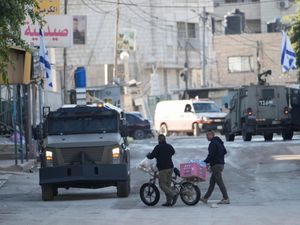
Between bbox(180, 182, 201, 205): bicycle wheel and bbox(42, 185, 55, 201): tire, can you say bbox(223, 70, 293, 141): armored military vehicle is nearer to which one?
bbox(42, 185, 55, 201): tire

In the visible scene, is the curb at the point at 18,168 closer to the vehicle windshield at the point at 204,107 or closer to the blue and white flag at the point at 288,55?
the blue and white flag at the point at 288,55

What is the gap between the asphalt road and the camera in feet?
55.5

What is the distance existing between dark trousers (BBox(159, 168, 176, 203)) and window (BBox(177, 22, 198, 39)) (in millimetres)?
51983

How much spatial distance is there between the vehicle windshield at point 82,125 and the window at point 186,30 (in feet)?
162

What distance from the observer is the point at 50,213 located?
18.5 metres

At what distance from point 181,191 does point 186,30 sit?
2081 inches

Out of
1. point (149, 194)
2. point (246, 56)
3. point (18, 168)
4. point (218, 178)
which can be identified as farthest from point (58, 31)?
point (246, 56)

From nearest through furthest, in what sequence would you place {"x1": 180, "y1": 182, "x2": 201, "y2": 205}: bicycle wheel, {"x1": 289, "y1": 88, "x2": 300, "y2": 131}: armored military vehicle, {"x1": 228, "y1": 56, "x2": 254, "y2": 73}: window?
{"x1": 180, "y1": 182, "x2": 201, "y2": 205}: bicycle wheel < {"x1": 289, "y1": 88, "x2": 300, "y2": 131}: armored military vehicle < {"x1": 228, "y1": 56, "x2": 254, "y2": 73}: window

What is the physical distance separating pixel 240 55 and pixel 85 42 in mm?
19719

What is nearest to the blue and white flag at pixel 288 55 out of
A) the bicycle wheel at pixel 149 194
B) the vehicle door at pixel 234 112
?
the vehicle door at pixel 234 112

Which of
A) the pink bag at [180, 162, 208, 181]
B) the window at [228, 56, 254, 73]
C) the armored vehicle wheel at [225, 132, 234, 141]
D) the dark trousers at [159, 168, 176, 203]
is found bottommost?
the armored vehicle wheel at [225, 132, 234, 141]

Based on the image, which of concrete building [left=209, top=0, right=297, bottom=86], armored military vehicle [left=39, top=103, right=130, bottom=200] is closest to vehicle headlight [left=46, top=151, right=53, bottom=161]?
armored military vehicle [left=39, top=103, right=130, bottom=200]

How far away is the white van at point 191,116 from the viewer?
167 feet

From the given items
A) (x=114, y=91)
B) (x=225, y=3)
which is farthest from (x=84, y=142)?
(x=225, y=3)
